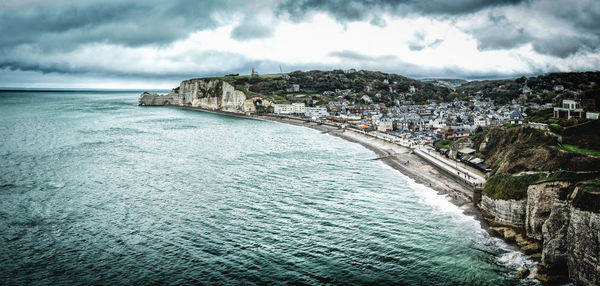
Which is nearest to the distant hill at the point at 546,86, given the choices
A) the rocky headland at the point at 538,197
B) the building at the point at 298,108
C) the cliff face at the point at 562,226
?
the building at the point at 298,108

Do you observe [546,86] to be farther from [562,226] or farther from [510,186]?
[562,226]

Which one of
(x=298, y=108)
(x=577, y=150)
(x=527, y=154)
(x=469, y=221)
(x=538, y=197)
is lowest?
(x=469, y=221)

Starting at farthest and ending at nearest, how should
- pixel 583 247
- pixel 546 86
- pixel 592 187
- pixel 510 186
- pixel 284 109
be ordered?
pixel 546 86, pixel 284 109, pixel 510 186, pixel 592 187, pixel 583 247

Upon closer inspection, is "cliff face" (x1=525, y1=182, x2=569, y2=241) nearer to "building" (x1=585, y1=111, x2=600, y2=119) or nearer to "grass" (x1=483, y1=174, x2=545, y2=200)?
"grass" (x1=483, y1=174, x2=545, y2=200)

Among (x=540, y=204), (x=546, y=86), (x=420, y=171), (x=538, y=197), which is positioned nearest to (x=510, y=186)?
(x=538, y=197)

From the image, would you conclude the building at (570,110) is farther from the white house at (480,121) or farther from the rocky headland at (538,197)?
the white house at (480,121)

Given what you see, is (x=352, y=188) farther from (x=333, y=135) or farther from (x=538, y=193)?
(x=333, y=135)
